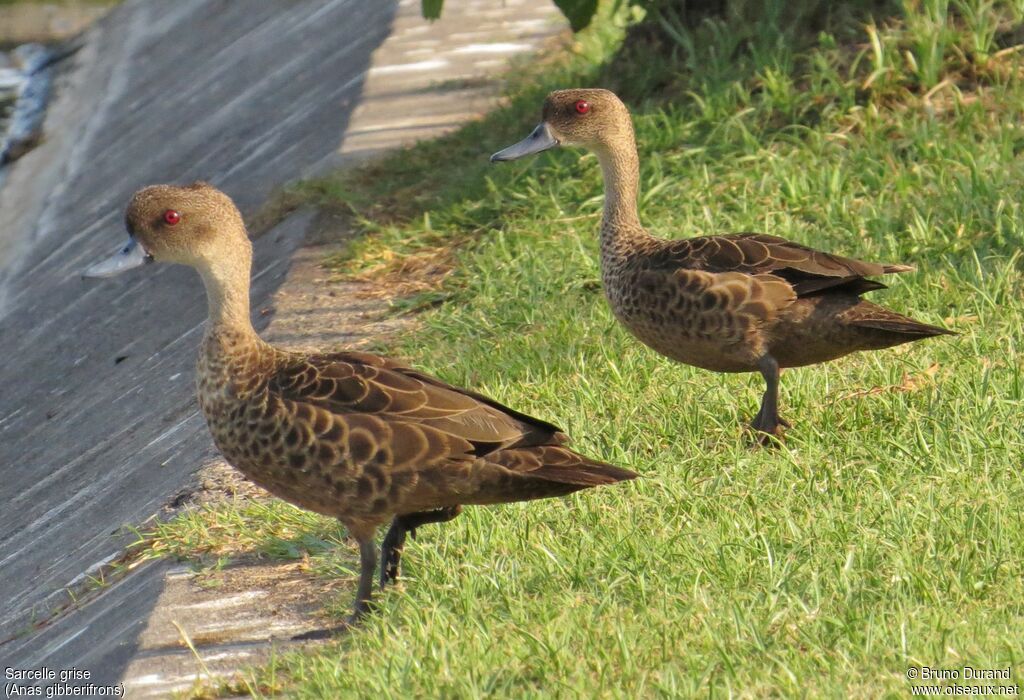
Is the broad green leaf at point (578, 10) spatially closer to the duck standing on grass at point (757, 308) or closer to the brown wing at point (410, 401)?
the duck standing on grass at point (757, 308)

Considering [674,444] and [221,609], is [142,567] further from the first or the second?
[674,444]

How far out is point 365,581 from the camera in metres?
4.15

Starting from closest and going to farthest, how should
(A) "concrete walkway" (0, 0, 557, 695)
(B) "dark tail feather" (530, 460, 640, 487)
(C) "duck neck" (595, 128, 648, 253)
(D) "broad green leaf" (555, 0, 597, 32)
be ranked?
(B) "dark tail feather" (530, 460, 640, 487) → (C) "duck neck" (595, 128, 648, 253) → (A) "concrete walkway" (0, 0, 557, 695) → (D) "broad green leaf" (555, 0, 597, 32)

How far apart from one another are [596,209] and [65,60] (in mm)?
10836

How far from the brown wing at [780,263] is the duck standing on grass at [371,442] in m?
1.15

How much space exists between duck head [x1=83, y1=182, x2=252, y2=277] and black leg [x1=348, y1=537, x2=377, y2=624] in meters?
1.02

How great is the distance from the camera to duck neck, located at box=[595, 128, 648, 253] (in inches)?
223

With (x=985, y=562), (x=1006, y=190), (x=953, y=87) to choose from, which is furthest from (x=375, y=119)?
(x=985, y=562)

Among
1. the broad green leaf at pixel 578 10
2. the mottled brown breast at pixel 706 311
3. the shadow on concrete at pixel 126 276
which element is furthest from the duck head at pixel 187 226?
the broad green leaf at pixel 578 10

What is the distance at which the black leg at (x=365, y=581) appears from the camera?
414cm

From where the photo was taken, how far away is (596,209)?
299 inches

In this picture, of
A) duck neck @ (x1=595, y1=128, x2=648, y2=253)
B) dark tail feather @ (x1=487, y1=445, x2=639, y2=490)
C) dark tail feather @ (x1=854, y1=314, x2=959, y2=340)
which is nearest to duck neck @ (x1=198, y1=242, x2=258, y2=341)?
dark tail feather @ (x1=487, y1=445, x2=639, y2=490)

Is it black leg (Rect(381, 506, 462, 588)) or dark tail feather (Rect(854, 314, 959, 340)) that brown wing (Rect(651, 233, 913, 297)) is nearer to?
dark tail feather (Rect(854, 314, 959, 340))

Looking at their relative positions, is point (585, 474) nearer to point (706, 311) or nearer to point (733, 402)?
point (706, 311)
